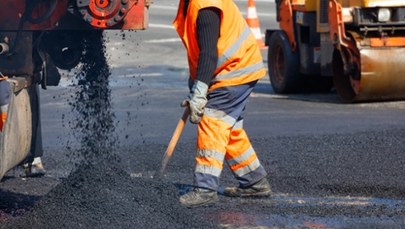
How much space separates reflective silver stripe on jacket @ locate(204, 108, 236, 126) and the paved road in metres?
0.54

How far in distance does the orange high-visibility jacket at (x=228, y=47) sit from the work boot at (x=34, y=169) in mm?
1601

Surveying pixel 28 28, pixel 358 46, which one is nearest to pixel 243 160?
pixel 28 28

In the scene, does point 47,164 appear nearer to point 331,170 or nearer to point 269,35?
point 331,170

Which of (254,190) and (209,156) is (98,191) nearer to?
(209,156)

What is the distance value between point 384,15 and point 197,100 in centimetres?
545

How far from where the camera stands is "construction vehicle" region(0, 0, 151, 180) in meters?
5.95

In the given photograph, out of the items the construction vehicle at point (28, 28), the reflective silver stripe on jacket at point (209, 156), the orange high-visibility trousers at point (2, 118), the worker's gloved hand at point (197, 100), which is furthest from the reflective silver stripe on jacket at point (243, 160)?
the orange high-visibility trousers at point (2, 118)

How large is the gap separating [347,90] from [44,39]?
6056 millimetres

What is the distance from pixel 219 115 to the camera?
673 centimetres

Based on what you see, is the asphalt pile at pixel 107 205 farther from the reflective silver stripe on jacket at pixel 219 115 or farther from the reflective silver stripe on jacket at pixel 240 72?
the reflective silver stripe on jacket at pixel 240 72

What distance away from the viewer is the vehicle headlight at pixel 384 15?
11492 mm

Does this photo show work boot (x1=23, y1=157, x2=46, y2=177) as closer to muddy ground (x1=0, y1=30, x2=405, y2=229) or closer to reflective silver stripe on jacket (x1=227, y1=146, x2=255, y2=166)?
muddy ground (x1=0, y1=30, x2=405, y2=229)

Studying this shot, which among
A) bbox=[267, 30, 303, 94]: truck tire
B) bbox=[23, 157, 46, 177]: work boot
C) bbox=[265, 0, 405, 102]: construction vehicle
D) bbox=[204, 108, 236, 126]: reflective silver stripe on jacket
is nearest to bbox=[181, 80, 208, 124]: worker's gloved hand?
bbox=[204, 108, 236, 126]: reflective silver stripe on jacket

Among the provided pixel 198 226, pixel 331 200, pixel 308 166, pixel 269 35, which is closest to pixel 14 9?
pixel 198 226
